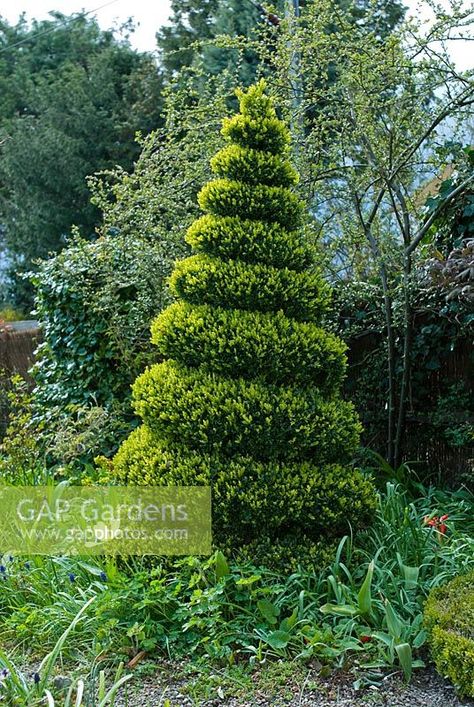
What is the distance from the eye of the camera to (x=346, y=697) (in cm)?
289

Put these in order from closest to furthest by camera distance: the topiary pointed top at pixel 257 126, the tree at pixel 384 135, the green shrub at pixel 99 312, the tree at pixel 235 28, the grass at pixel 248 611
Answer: the grass at pixel 248 611 → the topiary pointed top at pixel 257 126 → the tree at pixel 384 135 → the tree at pixel 235 28 → the green shrub at pixel 99 312

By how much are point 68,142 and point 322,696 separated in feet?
75.4

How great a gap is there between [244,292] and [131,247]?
2.42m

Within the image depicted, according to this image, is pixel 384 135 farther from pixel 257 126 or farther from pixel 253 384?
pixel 253 384

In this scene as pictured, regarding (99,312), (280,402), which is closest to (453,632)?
(280,402)

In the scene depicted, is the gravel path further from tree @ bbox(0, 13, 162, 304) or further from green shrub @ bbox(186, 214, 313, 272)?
tree @ bbox(0, 13, 162, 304)

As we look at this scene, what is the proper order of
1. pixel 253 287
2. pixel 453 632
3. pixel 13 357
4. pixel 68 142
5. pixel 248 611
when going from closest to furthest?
pixel 453 632 < pixel 248 611 < pixel 253 287 < pixel 13 357 < pixel 68 142

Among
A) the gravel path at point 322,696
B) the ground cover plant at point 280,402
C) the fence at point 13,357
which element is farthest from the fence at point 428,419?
the fence at point 13,357

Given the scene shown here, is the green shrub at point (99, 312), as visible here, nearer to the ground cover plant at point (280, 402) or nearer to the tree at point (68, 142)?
the ground cover plant at point (280, 402)

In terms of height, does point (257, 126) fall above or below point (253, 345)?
above

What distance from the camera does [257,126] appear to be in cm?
407

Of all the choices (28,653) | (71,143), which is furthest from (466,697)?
(71,143)
